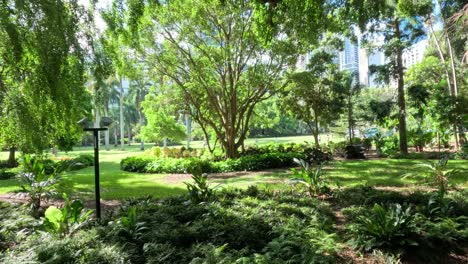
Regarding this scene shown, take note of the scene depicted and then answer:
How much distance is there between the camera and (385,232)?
181 inches

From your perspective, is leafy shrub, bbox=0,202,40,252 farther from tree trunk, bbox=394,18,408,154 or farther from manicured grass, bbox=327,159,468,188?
tree trunk, bbox=394,18,408,154

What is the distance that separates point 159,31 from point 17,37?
9.14 metres

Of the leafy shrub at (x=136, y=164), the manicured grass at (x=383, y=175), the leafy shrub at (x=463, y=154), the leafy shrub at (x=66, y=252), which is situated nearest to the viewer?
the leafy shrub at (x=66, y=252)

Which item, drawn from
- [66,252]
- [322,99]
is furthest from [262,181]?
[322,99]

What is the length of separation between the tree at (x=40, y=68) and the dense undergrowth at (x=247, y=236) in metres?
1.85

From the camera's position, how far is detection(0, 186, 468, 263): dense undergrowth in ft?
13.1

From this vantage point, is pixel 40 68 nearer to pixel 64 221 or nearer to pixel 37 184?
pixel 37 184

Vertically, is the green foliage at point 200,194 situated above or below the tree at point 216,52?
below

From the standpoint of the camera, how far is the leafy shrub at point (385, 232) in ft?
14.8

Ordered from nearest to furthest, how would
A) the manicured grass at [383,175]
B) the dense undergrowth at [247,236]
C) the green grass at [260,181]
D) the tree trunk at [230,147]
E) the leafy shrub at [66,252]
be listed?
the leafy shrub at [66,252], the dense undergrowth at [247,236], the manicured grass at [383,175], the green grass at [260,181], the tree trunk at [230,147]

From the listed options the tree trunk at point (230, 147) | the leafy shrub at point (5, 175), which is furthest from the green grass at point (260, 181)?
the leafy shrub at point (5, 175)

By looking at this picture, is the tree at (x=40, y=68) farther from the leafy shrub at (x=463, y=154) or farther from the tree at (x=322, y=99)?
the leafy shrub at (x=463, y=154)

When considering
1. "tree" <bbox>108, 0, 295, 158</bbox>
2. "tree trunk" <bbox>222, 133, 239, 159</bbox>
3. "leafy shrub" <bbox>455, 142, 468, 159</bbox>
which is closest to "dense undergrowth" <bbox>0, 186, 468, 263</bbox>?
"tree" <bbox>108, 0, 295, 158</bbox>

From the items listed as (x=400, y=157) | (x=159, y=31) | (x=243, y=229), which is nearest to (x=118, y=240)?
(x=243, y=229)
